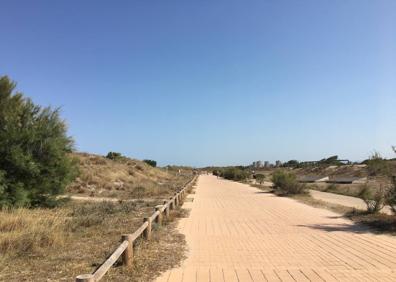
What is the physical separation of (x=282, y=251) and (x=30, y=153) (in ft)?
38.4

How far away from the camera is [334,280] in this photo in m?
7.66

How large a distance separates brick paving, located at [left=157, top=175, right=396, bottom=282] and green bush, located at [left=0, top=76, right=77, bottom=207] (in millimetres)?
6102

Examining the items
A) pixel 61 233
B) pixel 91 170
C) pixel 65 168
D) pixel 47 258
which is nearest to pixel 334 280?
pixel 47 258

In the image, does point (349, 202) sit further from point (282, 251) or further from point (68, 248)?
point (68, 248)

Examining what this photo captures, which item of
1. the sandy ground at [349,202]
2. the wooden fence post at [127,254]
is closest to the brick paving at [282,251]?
the wooden fence post at [127,254]

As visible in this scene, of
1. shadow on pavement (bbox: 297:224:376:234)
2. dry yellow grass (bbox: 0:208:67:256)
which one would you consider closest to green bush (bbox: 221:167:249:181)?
shadow on pavement (bbox: 297:224:376:234)

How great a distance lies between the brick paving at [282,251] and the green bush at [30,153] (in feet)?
20.0

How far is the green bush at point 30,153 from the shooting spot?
56.4 feet

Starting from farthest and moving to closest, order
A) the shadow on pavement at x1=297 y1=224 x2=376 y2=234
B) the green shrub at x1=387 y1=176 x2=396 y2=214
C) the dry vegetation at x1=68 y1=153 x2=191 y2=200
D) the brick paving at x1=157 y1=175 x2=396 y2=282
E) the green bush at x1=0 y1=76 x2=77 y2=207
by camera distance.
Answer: the dry vegetation at x1=68 y1=153 x2=191 y2=200 → the green bush at x1=0 y1=76 x2=77 y2=207 → the green shrub at x1=387 y1=176 x2=396 y2=214 → the shadow on pavement at x1=297 y1=224 x2=376 y2=234 → the brick paving at x1=157 y1=175 x2=396 y2=282

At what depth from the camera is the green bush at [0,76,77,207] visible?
677 inches

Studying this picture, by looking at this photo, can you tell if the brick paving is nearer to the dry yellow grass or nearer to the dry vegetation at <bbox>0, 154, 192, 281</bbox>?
the dry vegetation at <bbox>0, 154, 192, 281</bbox>

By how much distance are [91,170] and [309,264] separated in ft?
108

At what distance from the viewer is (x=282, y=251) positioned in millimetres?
10383

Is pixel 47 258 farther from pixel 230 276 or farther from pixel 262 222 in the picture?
pixel 262 222
